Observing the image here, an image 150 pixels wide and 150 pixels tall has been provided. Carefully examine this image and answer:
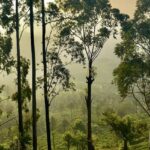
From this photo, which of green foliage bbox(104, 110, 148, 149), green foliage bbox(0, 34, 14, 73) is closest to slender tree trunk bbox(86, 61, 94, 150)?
green foliage bbox(0, 34, 14, 73)

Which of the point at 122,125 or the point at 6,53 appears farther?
the point at 122,125

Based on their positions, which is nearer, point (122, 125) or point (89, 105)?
point (89, 105)

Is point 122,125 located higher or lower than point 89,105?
lower

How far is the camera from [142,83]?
1476 inches

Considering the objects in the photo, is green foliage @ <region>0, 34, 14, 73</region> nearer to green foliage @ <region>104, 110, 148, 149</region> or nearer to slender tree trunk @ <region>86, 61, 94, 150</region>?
slender tree trunk @ <region>86, 61, 94, 150</region>

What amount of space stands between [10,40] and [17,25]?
2.22 metres

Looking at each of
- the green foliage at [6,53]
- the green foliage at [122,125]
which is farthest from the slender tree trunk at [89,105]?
the green foliage at [122,125]

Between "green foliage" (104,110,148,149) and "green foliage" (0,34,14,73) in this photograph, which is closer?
"green foliage" (0,34,14,73)

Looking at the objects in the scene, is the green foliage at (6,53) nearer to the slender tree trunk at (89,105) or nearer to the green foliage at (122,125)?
the slender tree trunk at (89,105)

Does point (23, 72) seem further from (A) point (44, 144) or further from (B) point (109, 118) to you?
(A) point (44, 144)

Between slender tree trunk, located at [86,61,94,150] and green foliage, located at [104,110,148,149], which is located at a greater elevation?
slender tree trunk, located at [86,61,94,150]

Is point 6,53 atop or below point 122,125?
atop

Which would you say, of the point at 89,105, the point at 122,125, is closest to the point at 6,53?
the point at 89,105

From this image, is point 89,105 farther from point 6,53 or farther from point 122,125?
point 122,125
